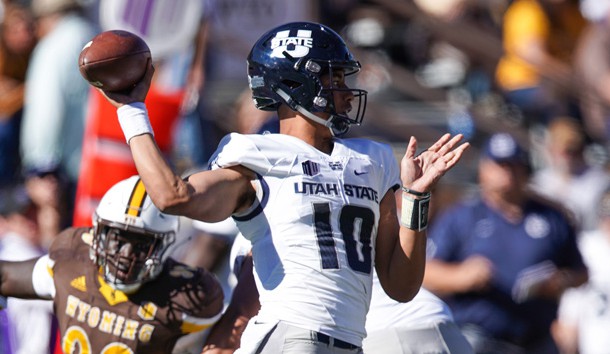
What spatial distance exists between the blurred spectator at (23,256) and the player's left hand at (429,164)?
2.96 metres

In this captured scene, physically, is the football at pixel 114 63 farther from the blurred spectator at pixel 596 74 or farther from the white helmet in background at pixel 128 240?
the blurred spectator at pixel 596 74

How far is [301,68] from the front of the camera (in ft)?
13.8

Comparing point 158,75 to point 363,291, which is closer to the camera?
point 363,291

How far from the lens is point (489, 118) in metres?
9.68

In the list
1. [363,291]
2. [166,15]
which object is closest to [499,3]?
[166,15]

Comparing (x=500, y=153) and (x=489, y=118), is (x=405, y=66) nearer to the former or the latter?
(x=489, y=118)

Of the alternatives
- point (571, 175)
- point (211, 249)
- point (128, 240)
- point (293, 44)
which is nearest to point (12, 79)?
point (211, 249)

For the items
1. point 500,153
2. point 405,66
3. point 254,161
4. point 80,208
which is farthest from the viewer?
point 405,66

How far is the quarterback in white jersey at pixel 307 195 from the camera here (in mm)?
3980

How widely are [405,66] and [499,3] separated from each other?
1014 millimetres

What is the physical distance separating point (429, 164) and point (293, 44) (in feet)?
2.02

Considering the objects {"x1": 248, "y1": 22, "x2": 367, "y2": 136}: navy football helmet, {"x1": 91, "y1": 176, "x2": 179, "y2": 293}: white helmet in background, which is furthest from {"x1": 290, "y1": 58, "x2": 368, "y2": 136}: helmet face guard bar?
{"x1": 91, "y1": 176, "x2": 179, "y2": 293}: white helmet in background

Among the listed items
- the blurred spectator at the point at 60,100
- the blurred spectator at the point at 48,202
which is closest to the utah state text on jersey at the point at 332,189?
the blurred spectator at the point at 48,202

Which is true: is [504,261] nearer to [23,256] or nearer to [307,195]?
[23,256]
